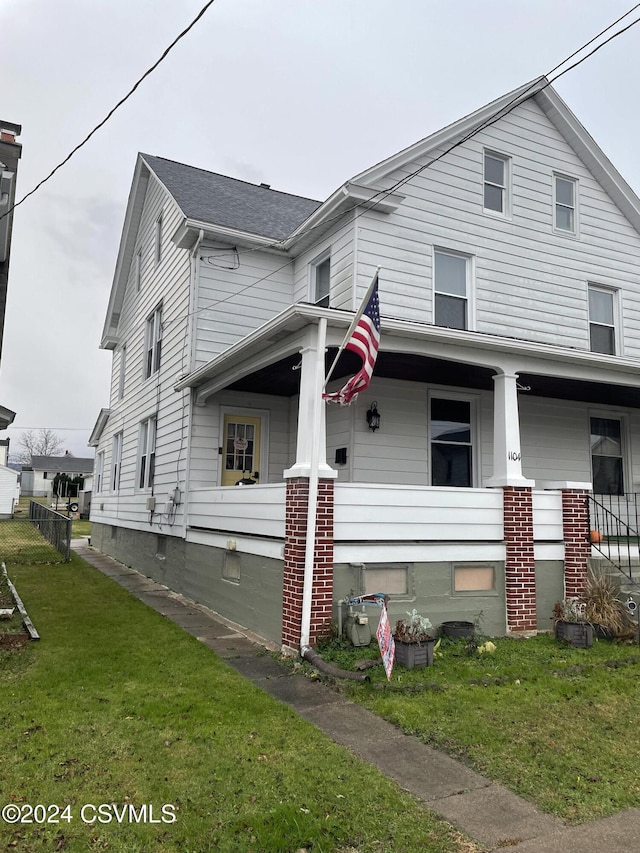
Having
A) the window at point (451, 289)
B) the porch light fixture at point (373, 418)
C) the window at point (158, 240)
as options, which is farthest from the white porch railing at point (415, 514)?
the window at point (158, 240)

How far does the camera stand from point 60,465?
3041 inches

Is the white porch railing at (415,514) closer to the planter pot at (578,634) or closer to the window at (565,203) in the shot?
the planter pot at (578,634)

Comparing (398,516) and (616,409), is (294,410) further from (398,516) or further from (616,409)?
(616,409)

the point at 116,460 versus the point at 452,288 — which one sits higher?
the point at 452,288

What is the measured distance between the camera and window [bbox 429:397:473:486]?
10742 millimetres

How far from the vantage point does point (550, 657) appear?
7336 millimetres

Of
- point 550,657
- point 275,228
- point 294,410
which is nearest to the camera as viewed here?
point 550,657

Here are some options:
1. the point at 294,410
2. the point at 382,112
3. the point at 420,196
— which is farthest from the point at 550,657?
the point at 382,112

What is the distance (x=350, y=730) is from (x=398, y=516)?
10.8ft

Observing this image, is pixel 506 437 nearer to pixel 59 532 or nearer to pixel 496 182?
pixel 496 182

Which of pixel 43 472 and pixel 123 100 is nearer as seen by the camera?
pixel 123 100

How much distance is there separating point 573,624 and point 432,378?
431 cm

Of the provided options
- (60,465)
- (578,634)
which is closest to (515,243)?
(578,634)

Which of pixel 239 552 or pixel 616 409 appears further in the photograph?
pixel 616 409
